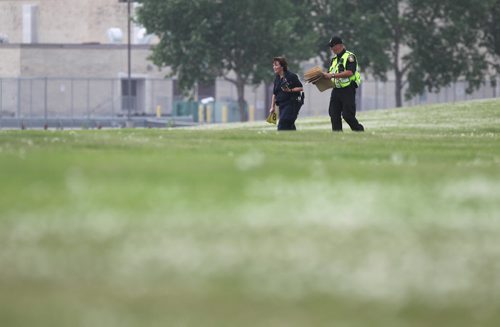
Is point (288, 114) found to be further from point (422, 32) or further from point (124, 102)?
point (124, 102)

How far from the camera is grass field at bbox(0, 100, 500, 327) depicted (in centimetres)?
730

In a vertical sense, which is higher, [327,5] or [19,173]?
[327,5]

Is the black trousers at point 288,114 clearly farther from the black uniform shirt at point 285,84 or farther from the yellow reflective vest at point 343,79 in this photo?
the yellow reflective vest at point 343,79

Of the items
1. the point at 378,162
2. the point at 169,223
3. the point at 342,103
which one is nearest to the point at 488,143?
the point at 342,103

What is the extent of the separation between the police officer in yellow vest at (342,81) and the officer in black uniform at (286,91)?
0.84m

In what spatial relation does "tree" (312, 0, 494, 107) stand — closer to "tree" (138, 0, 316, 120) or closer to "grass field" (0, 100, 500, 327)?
"tree" (138, 0, 316, 120)

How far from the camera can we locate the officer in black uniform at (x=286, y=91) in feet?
92.6

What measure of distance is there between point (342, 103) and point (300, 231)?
18.2m

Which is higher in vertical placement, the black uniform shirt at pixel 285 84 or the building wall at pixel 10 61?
the building wall at pixel 10 61

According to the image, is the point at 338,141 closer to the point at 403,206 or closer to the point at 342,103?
the point at 342,103

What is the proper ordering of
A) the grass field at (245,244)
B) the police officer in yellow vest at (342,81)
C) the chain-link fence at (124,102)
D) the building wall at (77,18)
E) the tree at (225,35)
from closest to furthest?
the grass field at (245,244) → the police officer in yellow vest at (342,81) → the tree at (225,35) → the chain-link fence at (124,102) → the building wall at (77,18)

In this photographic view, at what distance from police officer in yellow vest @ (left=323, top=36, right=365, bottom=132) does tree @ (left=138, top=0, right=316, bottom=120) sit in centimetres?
4573

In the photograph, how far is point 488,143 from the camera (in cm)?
2581

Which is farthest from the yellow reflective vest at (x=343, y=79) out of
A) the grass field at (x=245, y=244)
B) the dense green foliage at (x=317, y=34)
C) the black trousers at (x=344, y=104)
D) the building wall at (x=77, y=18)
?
the building wall at (x=77, y=18)
